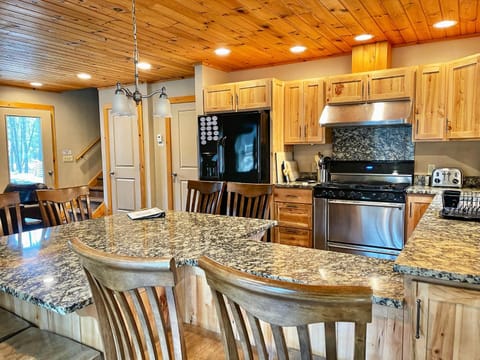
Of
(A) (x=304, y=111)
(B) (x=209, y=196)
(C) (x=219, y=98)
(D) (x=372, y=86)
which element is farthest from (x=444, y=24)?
(B) (x=209, y=196)

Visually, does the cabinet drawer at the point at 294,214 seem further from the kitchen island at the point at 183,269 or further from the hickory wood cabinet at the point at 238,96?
the kitchen island at the point at 183,269

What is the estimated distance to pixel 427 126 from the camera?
11.6 feet

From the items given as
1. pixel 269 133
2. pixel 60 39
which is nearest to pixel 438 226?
pixel 269 133

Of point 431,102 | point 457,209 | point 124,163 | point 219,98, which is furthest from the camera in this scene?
point 124,163

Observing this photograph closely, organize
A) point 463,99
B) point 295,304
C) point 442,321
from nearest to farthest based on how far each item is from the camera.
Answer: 1. point 295,304
2. point 442,321
3. point 463,99

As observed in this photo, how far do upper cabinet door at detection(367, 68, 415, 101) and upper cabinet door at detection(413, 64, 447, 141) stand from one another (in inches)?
→ 3.4

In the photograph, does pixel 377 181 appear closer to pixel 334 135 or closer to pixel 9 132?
pixel 334 135

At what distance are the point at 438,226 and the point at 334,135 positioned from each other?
268cm

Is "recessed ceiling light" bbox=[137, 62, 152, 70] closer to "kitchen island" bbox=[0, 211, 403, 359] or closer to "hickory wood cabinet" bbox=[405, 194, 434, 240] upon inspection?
"kitchen island" bbox=[0, 211, 403, 359]

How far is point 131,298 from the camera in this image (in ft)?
2.93

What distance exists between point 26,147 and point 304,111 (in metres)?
5.05

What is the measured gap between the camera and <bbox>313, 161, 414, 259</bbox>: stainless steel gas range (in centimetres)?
352

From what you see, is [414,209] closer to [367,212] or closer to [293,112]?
[367,212]

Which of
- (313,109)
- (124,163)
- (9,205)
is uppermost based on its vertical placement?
(313,109)
